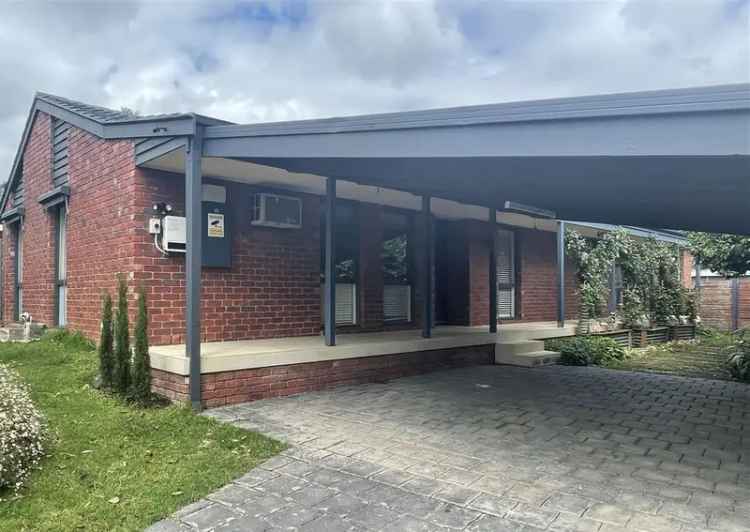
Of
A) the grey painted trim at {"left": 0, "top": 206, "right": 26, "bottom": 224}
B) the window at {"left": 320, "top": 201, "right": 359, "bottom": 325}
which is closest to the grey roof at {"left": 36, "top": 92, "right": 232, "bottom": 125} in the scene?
the grey painted trim at {"left": 0, "top": 206, "right": 26, "bottom": 224}

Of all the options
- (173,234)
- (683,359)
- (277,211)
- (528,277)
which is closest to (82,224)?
(173,234)

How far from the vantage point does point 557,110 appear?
3.21 metres

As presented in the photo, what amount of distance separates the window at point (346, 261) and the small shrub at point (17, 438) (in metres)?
4.68

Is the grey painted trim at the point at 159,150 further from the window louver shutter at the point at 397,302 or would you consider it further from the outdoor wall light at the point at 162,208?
the window louver shutter at the point at 397,302

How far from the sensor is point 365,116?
13.7ft

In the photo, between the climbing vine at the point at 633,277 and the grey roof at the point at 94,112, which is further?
the climbing vine at the point at 633,277

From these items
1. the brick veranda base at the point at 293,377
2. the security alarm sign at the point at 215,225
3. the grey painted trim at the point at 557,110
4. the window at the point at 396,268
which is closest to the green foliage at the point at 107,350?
the brick veranda base at the point at 293,377

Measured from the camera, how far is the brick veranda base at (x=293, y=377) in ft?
17.7

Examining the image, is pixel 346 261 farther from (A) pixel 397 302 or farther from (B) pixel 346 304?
(A) pixel 397 302

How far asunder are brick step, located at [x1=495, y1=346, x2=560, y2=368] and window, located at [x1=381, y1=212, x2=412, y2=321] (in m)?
1.69

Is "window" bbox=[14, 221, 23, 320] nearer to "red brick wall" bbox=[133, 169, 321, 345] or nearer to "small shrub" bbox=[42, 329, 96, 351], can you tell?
"small shrub" bbox=[42, 329, 96, 351]

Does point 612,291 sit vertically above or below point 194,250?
below

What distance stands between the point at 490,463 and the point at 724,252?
934 centimetres

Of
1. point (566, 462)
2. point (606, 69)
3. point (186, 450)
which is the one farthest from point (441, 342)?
point (606, 69)
